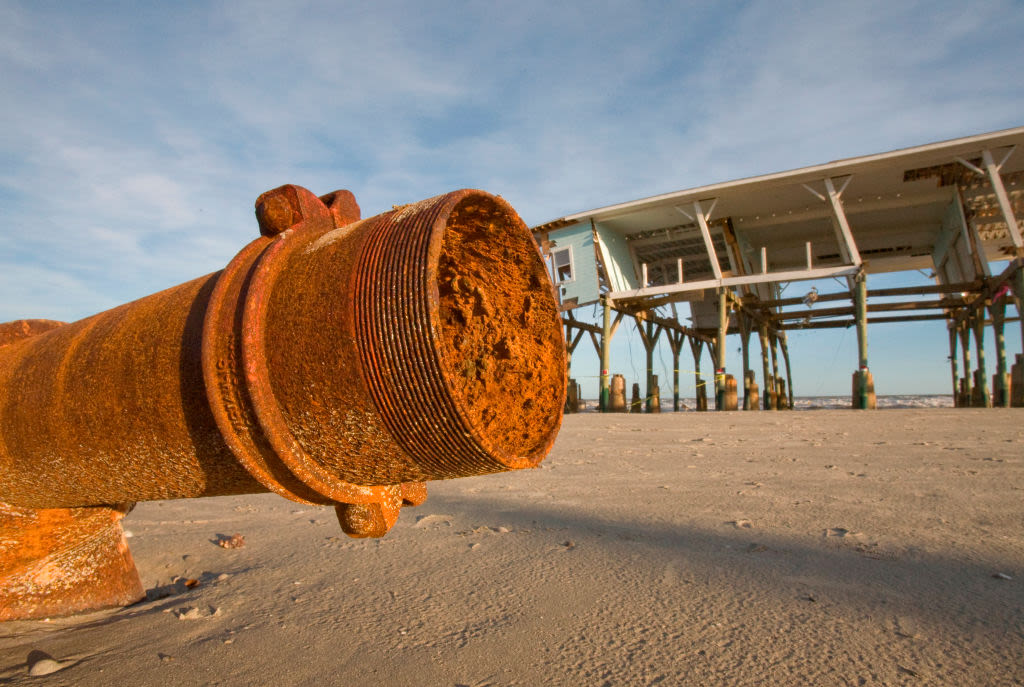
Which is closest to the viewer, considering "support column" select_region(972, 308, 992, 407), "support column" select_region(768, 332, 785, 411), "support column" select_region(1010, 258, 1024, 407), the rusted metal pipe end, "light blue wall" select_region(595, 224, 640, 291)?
the rusted metal pipe end

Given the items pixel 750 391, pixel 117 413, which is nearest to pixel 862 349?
pixel 750 391

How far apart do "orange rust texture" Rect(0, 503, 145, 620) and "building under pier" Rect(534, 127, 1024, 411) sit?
13391 mm

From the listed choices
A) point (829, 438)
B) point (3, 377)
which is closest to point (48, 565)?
point (3, 377)

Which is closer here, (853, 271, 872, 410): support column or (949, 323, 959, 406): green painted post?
(853, 271, 872, 410): support column

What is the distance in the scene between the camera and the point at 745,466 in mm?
4645

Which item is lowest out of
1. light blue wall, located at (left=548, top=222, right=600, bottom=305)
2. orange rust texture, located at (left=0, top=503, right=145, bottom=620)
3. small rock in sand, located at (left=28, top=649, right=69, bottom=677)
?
small rock in sand, located at (left=28, top=649, right=69, bottom=677)

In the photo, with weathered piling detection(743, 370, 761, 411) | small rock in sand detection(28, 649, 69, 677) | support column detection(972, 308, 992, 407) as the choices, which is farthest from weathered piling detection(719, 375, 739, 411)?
small rock in sand detection(28, 649, 69, 677)

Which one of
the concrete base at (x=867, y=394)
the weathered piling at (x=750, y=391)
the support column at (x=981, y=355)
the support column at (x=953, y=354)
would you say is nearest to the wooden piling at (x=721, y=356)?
the weathered piling at (x=750, y=391)

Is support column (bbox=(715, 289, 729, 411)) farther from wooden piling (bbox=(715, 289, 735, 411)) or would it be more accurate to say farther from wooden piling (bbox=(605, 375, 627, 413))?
wooden piling (bbox=(605, 375, 627, 413))

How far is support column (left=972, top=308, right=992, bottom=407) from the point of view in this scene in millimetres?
14738

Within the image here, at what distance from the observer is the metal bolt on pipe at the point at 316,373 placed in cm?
112

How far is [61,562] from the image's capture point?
7.23 feet

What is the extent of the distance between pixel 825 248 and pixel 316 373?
19589 millimetres

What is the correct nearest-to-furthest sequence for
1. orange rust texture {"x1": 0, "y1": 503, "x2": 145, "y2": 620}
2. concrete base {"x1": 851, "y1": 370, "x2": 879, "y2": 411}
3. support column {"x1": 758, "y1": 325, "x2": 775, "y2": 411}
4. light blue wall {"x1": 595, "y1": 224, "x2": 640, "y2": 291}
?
orange rust texture {"x1": 0, "y1": 503, "x2": 145, "y2": 620}
concrete base {"x1": 851, "y1": 370, "x2": 879, "y2": 411}
light blue wall {"x1": 595, "y1": 224, "x2": 640, "y2": 291}
support column {"x1": 758, "y1": 325, "x2": 775, "y2": 411}
